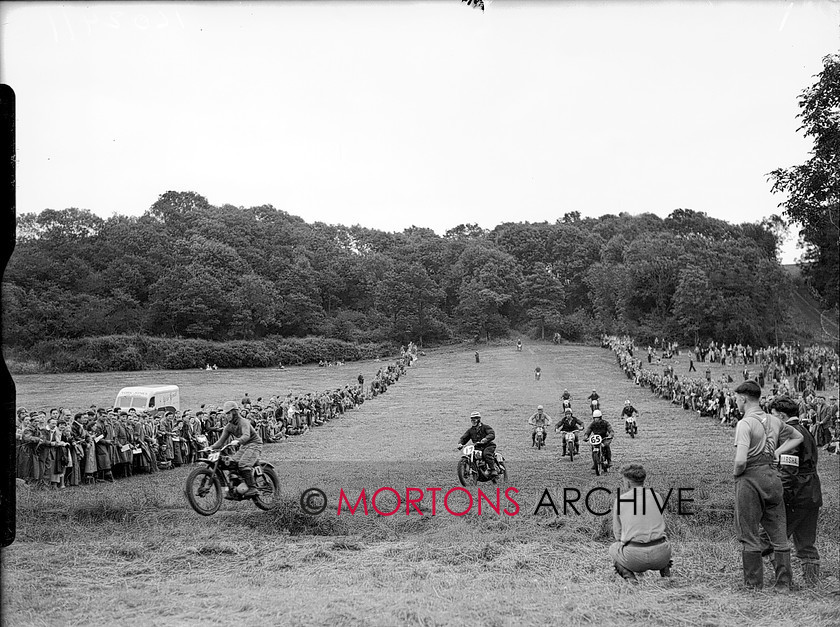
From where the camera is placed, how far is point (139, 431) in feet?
45.1

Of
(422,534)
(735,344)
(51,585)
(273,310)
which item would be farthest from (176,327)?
(735,344)

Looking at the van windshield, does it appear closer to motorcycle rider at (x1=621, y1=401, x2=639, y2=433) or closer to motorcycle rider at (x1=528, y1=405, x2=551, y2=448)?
motorcycle rider at (x1=528, y1=405, x2=551, y2=448)

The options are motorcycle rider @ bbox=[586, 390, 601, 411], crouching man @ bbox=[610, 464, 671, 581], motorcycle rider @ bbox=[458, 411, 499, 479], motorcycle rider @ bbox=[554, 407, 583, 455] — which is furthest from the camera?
motorcycle rider @ bbox=[586, 390, 601, 411]

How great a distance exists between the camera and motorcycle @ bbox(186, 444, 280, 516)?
28.0ft

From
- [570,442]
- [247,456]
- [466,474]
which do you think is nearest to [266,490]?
[247,456]

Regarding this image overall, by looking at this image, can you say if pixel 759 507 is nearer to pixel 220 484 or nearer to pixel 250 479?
pixel 250 479

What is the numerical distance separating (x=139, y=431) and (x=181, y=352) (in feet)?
5.91

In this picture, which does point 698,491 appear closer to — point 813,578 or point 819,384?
point 813,578

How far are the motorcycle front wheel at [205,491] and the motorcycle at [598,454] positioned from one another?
272 inches

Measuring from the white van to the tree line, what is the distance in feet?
4.64

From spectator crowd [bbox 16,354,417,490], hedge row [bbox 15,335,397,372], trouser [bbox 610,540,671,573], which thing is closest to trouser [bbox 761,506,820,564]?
trouser [bbox 610,540,671,573]

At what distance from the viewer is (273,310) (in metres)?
14.0

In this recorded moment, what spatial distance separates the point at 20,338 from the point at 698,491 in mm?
11230

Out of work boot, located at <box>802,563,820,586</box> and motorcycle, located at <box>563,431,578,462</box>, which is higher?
work boot, located at <box>802,563,820,586</box>
